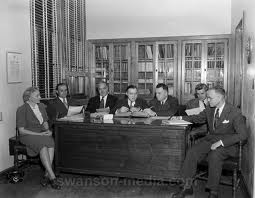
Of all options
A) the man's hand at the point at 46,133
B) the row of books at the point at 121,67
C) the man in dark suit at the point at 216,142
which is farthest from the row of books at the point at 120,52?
the man in dark suit at the point at 216,142

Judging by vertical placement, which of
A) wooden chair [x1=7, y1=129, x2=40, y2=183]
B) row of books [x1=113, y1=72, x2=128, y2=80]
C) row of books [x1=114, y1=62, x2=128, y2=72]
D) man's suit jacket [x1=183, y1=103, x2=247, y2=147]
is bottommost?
wooden chair [x1=7, y1=129, x2=40, y2=183]

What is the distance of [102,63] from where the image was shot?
711cm

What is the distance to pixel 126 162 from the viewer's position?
3982 mm

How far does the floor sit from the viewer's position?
12.6 ft

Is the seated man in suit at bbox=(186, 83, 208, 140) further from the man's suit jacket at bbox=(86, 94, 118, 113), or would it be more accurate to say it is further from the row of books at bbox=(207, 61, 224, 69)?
the row of books at bbox=(207, 61, 224, 69)

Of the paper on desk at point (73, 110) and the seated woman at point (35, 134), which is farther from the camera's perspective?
the paper on desk at point (73, 110)

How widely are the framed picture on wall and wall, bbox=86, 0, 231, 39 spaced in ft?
8.93

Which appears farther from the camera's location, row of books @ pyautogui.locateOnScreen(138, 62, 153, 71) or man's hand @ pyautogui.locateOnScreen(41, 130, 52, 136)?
row of books @ pyautogui.locateOnScreen(138, 62, 153, 71)

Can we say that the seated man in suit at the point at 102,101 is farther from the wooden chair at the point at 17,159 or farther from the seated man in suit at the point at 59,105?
the wooden chair at the point at 17,159

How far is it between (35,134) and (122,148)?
1263 mm

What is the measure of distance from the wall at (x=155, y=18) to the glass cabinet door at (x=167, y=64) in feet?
0.93

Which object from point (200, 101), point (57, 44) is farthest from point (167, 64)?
point (57, 44)

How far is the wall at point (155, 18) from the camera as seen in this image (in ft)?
20.9

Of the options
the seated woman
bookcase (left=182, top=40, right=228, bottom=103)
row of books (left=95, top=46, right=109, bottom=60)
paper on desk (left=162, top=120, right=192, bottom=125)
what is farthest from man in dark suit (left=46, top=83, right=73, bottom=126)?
bookcase (left=182, top=40, right=228, bottom=103)
